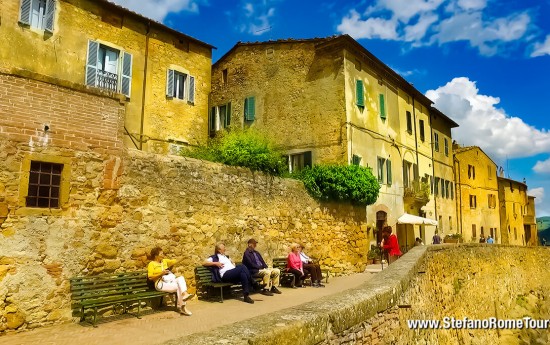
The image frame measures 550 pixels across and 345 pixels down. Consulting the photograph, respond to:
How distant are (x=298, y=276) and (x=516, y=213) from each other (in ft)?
127

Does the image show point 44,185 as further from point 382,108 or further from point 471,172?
point 471,172

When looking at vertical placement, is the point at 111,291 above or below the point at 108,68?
below

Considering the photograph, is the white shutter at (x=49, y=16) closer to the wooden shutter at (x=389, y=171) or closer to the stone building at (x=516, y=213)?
the wooden shutter at (x=389, y=171)

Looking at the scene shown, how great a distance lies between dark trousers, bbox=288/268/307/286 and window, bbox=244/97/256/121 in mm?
10634

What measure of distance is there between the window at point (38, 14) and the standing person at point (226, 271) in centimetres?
1021

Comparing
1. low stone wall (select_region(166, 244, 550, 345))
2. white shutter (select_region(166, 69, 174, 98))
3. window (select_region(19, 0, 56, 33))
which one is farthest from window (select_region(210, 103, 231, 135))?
low stone wall (select_region(166, 244, 550, 345))

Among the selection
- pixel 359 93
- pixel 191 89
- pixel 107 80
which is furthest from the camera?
pixel 359 93

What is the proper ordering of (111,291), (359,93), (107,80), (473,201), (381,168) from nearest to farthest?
(111,291)
(107,80)
(359,93)
(381,168)
(473,201)

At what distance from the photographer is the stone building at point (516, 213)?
3897cm

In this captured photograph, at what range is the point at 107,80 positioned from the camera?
15.1 metres

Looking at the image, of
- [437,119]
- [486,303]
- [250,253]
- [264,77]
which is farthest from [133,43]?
[437,119]

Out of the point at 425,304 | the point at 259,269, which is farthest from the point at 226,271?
the point at 425,304

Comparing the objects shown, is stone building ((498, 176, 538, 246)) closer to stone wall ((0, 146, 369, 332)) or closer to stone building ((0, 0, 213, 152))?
stone building ((0, 0, 213, 152))

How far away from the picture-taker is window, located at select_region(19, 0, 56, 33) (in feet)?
43.3
